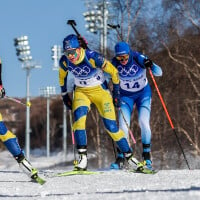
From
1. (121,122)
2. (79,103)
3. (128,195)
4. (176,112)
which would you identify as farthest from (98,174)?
(176,112)

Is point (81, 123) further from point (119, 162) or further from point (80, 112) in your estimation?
point (119, 162)

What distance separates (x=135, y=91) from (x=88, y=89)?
1338 millimetres

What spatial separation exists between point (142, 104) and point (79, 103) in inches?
59.5

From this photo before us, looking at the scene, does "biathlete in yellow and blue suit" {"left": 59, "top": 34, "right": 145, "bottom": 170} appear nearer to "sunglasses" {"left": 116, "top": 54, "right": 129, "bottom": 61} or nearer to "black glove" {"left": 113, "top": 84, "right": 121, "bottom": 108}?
"black glove" {"left": 113, "top": 84, "right": 121, "bottom": 108}

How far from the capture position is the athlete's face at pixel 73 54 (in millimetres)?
8242

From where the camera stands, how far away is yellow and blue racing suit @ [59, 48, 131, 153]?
841cm

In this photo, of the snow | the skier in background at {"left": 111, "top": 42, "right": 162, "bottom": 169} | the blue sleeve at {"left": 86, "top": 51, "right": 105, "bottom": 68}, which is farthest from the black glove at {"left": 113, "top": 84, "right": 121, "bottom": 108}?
the snow

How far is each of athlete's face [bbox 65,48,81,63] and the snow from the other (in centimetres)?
150

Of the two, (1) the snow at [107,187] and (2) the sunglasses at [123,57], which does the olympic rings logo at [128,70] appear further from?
(1) the snow at [107,187]

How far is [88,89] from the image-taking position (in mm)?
8602

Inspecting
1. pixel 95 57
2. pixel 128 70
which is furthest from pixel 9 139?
pixel 128 70

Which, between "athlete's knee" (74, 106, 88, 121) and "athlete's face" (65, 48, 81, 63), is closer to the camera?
"athlete's face" (65, 48, 81, 63)

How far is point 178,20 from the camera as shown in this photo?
2161cm

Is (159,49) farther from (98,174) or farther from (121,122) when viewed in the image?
(98,174)
